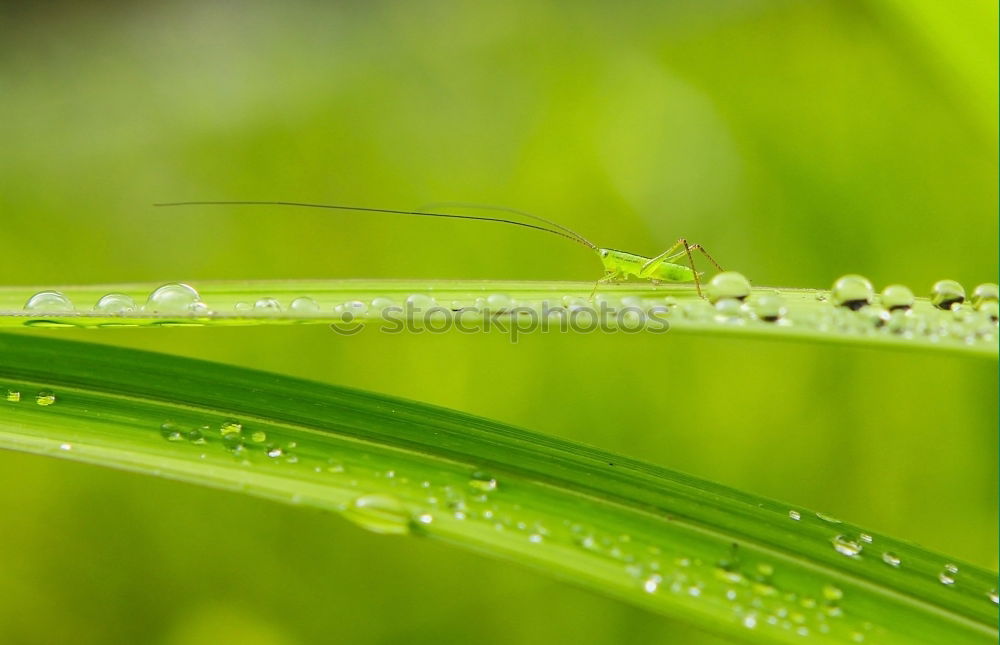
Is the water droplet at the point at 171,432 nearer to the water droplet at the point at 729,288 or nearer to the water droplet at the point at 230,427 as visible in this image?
the water droplet at the point at 230,427

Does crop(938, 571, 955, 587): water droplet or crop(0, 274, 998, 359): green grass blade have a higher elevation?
crop(0, 274, 998, 359): green grass blade

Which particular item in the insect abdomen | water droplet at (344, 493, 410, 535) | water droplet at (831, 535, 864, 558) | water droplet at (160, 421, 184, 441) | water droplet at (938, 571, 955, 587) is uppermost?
the insect abdomen

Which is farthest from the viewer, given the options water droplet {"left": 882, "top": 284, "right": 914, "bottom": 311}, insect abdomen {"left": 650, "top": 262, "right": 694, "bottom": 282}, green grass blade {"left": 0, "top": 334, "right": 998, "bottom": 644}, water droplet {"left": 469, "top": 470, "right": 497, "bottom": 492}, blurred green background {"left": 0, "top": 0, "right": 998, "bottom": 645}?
insect abdomen {"left": 650, "top": 262, "right": 694, "bottom": 282}

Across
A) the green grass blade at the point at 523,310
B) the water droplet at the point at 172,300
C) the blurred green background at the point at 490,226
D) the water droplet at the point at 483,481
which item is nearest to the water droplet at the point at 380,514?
the water droplet at the point at 483,481

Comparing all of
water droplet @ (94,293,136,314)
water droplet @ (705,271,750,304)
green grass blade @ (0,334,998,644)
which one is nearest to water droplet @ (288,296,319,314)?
green grass blade @ (0,334,998,644)

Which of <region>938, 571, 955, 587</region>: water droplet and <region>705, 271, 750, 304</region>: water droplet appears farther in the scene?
<region>705, 271, 750, 304</region>: water droplet

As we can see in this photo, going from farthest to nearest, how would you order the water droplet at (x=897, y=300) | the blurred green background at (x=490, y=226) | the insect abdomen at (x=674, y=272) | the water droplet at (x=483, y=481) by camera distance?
the insect abdomen at (x=674, y=272) < the blurred green background at (x=490, y=226) < the water droplet at (x=897, y=300) < the water droplet at (x=483, y=481)

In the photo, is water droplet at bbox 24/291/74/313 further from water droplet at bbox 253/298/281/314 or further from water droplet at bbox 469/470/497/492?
water droplet at bbox 469/470/497/492

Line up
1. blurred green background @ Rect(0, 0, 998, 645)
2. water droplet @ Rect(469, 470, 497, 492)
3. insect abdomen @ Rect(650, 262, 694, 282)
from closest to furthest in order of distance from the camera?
water droplet @ Rect(469, 470, 497, 492) → blurred green background @ Rect(0, 0, 998, 645) → insect abdomen @ Rect(650, 262, 694, 282)
